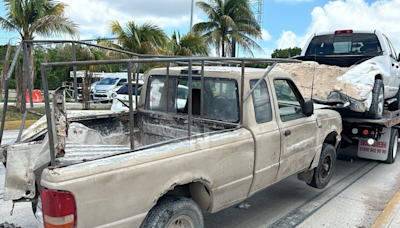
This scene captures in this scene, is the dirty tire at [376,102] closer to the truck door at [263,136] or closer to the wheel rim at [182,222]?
the truck door at [263,136]

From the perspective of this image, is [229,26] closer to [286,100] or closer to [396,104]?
[396,104]

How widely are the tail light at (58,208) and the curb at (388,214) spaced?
3.73m

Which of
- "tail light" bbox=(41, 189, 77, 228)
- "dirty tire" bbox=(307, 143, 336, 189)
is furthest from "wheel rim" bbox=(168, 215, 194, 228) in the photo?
"dirty tire" bbox=(307, 143, 336, 189)

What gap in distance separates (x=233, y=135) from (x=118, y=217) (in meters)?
1.46

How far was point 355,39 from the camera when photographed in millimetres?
7797

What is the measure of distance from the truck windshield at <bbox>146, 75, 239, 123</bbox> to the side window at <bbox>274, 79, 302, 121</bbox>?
0.77m

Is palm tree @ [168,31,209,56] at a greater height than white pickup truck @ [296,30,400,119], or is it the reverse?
palm tree @ [168,31,209,56]

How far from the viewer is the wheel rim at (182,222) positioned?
124 inches

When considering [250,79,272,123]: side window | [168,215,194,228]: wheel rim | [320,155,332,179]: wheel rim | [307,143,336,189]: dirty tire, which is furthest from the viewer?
[320,155,332,179]: wheel rim

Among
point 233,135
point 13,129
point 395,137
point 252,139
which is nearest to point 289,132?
point 252,139

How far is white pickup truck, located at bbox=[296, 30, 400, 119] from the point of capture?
6125mm

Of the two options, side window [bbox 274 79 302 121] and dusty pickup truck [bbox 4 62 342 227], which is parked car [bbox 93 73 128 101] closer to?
dusty pickup truck [bbox 4 62 342 227]

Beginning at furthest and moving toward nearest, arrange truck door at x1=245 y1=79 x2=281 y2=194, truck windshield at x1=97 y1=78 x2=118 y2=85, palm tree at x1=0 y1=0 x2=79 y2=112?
truck windshield at x1=97 y1=78 x2=118 y2=85, palm tree at x1=0 y1=0 x2=79 y2=112, truck door at x1=245 y1=79 x2=281 y2=194

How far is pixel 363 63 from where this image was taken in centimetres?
681
